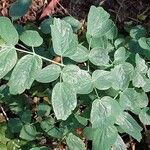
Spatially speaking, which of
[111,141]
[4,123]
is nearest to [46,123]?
[4,123]

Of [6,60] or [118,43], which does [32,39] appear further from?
[118,43]

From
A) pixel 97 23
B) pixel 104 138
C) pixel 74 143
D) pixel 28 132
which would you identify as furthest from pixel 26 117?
pixel 97 23

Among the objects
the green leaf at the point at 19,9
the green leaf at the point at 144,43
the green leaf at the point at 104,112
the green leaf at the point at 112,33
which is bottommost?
the green leaf at the point at 104,112

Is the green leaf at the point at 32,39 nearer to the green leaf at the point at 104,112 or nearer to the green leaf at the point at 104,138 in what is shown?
the green leaf at the point at 104,112

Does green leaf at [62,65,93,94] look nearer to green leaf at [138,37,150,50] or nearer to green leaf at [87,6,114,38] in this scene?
green leaf at [87,6,114,38]

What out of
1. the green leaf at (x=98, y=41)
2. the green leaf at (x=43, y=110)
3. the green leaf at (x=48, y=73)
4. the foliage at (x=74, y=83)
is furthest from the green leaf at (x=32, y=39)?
the green leaf at (x=43, y=110)

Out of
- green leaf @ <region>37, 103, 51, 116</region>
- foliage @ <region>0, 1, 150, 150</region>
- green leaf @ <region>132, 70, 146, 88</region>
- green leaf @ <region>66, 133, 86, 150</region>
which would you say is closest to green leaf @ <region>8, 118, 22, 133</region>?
foliage @ <region>0, 1, 150, 150</region>

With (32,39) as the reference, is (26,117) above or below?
below
